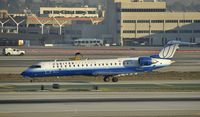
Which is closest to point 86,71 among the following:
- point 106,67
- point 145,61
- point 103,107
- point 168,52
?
point 106,67

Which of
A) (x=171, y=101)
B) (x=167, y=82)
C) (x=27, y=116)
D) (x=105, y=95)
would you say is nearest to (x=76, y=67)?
(x=167, y=82)

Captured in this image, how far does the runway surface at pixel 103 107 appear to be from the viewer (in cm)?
4600

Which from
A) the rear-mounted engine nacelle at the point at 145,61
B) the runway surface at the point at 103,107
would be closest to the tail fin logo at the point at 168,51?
the rear-mounted engine nacelle at the point at 145,61

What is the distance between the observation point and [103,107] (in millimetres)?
49531

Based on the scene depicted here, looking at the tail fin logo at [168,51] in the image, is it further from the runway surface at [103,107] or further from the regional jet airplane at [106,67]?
the runway surface at [103,107]

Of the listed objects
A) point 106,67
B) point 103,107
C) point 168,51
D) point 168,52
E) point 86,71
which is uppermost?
point 168,51

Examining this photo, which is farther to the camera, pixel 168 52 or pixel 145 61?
pixel 168 52

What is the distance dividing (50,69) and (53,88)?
35.4ft

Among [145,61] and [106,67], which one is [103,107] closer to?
[106,67]

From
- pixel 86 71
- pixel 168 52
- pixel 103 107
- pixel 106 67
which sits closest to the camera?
pixel 103 107

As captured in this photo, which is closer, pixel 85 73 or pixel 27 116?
pixel 27 116

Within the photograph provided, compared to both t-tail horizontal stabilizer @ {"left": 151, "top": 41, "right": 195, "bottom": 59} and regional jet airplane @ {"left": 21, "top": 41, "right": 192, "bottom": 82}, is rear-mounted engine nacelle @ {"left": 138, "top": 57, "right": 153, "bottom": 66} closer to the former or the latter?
regional jet airplane @ {"left": 21, "top": 41, "right": 192, "bottom": 82}

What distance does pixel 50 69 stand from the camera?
243 feet

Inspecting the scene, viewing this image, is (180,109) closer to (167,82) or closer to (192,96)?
(192,96)
